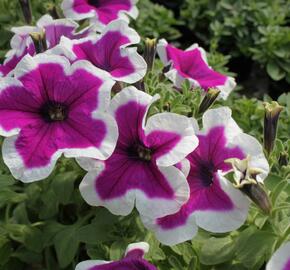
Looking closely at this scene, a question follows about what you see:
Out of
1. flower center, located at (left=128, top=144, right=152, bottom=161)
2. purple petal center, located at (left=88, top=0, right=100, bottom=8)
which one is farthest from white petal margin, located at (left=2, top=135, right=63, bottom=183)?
purple petal center, located at (left=88, top=0, right=100, bottom=8)

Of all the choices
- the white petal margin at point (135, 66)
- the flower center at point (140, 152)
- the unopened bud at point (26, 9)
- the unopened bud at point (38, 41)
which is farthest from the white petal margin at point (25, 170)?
the unopened bud at point (26, 9)

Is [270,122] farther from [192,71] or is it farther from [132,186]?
[192,71]

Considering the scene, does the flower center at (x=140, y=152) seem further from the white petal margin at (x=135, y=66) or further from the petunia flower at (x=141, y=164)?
the white petal margin at (x=135, y=66)

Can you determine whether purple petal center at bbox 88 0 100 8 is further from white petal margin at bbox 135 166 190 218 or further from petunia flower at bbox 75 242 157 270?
petunia flower at bbox 75 242 157 270

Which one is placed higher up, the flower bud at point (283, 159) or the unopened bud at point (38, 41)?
the unopened bud at point (38, 41)

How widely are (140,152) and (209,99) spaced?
36 centimetres

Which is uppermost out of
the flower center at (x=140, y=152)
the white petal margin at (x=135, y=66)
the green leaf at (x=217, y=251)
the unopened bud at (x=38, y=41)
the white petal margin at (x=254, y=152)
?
the unopened bud at (x=38, y=41)

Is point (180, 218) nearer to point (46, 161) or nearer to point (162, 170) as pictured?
point (162, 170)

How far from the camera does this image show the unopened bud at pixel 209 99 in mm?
1845

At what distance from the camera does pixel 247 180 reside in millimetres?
1386

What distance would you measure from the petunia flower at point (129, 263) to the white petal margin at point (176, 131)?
0.73 feet

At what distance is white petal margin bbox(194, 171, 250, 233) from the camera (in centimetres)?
150

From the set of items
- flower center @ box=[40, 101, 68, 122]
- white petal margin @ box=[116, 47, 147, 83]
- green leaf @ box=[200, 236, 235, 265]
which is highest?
white petal margin @ box=[116, 47, 147, 83]

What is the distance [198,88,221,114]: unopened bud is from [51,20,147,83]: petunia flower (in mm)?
230
